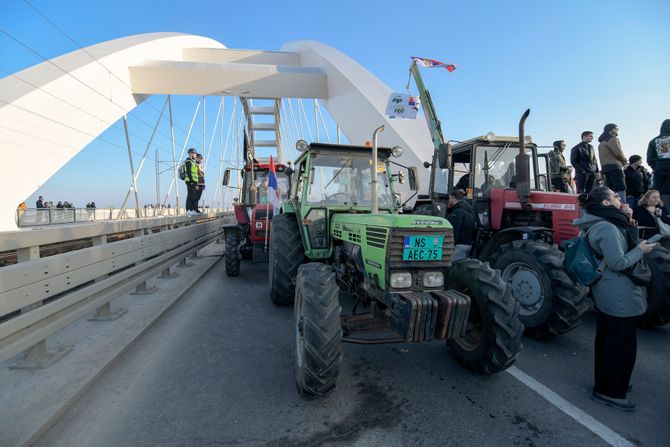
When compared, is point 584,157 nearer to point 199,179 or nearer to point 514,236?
point 514,236

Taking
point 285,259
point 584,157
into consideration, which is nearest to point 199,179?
point 285,259

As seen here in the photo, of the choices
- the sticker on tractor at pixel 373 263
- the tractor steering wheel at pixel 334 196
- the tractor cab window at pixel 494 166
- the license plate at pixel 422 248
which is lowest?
the sticker on tractor at pixel 373 263

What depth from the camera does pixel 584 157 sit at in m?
6.64

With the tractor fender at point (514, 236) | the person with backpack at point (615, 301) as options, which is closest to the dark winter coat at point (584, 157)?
the tractor fender at point (514, 236)

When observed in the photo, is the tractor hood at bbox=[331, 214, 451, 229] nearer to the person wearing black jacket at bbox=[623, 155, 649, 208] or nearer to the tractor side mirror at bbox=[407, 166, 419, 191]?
the tractor side mirror at bbox=[407, 166, 419, 191]

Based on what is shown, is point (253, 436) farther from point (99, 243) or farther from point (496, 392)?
point (99, 243)

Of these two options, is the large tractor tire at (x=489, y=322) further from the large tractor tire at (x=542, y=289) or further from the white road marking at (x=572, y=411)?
the large tractor tire at (x=542, y=289)

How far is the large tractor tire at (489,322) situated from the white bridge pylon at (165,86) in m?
9.06

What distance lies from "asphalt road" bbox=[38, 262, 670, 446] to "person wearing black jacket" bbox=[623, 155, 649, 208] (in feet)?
14.1

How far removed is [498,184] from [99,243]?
5.54 m

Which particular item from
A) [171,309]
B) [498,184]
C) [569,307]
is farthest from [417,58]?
[171,309]

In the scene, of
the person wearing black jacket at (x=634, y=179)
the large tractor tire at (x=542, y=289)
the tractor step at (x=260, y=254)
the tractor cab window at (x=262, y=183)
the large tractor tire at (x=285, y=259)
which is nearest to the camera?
the large tractor tire at (x=542, y=289)

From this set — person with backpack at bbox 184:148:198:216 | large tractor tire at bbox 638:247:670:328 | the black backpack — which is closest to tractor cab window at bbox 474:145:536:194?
large tractor tire at bbox 638:247:670:328

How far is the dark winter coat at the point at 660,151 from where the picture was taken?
219 inches
